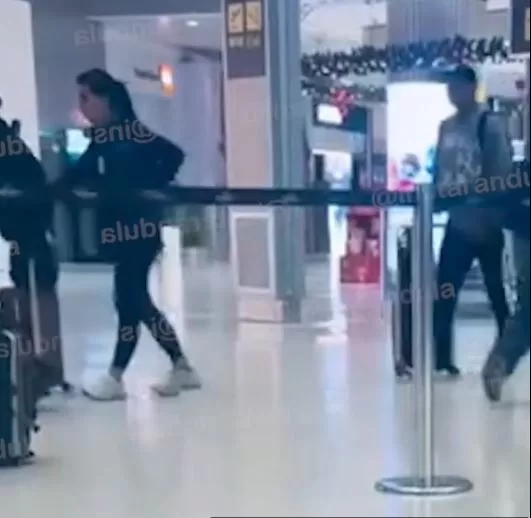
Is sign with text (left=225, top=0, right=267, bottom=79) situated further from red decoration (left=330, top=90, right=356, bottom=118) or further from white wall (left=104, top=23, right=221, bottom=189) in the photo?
red decoration (left=330, top=90, right=356, bottom=118)

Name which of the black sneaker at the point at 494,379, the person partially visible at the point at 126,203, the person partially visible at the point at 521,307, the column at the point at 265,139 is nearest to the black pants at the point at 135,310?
the person partially visible at the point at 126,203

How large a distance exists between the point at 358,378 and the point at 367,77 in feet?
11.1

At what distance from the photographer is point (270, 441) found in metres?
3.25

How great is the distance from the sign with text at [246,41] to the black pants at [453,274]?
305cm

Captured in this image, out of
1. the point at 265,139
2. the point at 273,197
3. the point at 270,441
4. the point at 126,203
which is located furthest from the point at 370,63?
the point at 270,441

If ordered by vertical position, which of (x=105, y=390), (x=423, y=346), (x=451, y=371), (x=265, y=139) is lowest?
(x=105, y=390)

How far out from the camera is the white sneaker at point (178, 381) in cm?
413

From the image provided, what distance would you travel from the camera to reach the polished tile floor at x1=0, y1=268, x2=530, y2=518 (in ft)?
7.02

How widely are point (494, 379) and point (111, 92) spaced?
215 cm

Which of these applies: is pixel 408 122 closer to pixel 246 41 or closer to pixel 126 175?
pixel 246 41

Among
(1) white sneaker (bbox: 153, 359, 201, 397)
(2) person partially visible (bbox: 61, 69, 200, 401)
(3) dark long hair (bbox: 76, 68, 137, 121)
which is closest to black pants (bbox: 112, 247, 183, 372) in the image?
(2) person partially visible (bbox: 61, 69, 200, 401)

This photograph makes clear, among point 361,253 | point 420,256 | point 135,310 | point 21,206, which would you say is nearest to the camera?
point 420,256

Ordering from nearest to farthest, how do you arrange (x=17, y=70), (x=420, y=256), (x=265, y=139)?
(x=420, y=256) → (x=17, y=70) → (x=265, y=139)

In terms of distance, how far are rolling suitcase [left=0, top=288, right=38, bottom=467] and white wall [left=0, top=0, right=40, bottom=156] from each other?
162cm
